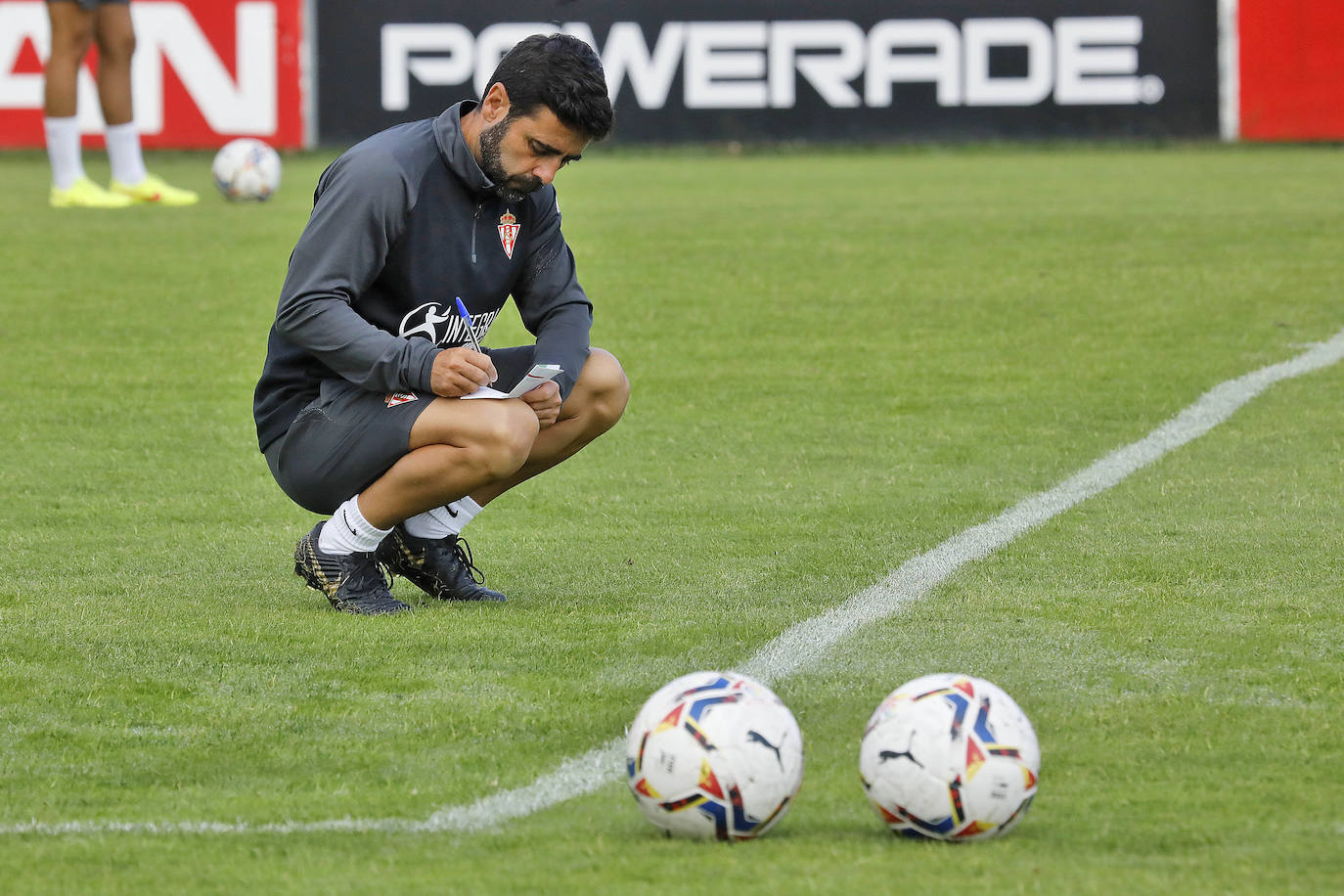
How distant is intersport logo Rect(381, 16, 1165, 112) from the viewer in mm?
19672

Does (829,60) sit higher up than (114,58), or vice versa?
(114,58)

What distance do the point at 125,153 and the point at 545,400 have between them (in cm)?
1023

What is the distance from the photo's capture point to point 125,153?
14.3 m

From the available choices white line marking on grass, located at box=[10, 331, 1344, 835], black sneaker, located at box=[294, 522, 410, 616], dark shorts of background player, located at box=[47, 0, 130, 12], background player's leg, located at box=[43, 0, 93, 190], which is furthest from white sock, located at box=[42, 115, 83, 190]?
black sneaker, located at box=[294, 522, 410, 616]

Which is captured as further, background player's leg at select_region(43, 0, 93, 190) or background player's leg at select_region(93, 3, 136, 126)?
background player's leg at select_region(93, 3, 136, 126)

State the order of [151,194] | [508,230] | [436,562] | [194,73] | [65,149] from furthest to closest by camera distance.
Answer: [194,73] < [151,194] < [65,149] < [436,562] < [508,230]

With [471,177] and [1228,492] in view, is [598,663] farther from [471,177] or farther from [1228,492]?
[1228,492]

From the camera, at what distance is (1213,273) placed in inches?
427

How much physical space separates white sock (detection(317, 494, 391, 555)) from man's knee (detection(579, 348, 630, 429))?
2.03 feet

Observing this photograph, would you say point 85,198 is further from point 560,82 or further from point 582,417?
point 560,82

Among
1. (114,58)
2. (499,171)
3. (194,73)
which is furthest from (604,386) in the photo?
(194,73)

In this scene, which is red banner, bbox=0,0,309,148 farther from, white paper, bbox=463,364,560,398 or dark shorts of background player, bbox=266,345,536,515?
white paper, bbox=463,364,560,398

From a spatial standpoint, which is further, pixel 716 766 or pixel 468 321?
pixel 468 321

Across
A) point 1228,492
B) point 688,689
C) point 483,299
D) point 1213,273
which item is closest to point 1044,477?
point 1228,492
